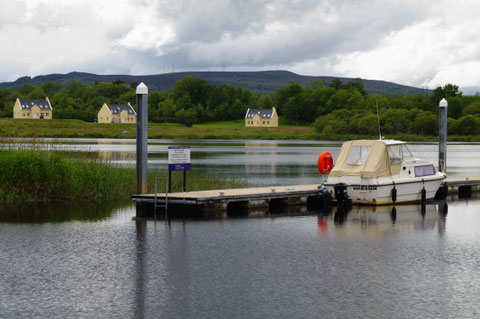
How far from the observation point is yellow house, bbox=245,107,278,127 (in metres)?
159

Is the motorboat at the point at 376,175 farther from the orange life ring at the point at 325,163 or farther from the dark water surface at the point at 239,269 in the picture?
the dark water surface at the point at 239,269

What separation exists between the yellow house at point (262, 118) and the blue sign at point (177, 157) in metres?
137

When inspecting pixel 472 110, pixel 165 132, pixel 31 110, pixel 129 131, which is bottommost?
pixel 165 132

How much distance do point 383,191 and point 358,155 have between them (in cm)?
164

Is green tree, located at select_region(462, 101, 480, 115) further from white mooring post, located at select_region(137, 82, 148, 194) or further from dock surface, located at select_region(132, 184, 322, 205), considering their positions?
white mooring post, located at select_region(137, 82, 148, 194)

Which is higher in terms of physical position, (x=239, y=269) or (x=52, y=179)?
(x=52, y=179)

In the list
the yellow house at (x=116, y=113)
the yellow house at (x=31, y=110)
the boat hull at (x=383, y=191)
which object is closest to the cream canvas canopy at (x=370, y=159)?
the boat hull at (x=383, y=191)

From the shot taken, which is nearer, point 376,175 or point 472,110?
point 376,175

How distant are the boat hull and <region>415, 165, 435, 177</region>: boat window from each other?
24 cm

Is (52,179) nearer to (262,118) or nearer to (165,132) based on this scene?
(165,132)

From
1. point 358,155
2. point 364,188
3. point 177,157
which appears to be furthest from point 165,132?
point 177,157

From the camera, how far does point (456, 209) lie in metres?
22.9

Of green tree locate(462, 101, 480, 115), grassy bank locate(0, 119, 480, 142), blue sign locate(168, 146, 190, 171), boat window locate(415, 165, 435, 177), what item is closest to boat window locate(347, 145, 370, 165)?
boat window locate(415, 165, 435, 177)

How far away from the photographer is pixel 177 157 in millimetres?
21062
